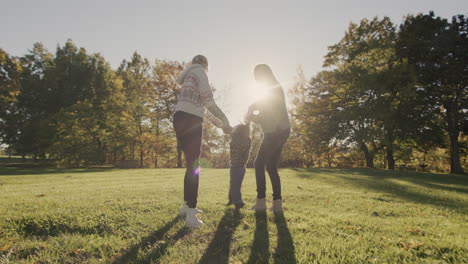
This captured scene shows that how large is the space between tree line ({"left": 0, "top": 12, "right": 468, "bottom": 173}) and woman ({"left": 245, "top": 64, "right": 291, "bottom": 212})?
1890 cm

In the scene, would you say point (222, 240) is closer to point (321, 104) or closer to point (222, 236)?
point (222, 236)

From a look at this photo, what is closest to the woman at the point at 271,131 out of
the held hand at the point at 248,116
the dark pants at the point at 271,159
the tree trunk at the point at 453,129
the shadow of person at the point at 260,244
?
the dark pants at the point at 271,159

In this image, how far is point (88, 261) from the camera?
7.65 ft

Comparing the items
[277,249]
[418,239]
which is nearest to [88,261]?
[277,249]

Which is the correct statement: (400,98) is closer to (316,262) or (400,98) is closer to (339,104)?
(339,104)

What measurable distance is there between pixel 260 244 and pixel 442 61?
24430 mm

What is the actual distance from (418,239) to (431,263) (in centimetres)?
84

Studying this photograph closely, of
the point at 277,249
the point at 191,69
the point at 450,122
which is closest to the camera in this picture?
the point at 277,249

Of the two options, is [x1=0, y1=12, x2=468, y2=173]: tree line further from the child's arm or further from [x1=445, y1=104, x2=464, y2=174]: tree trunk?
the child's arm

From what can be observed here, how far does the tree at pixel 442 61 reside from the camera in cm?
1848

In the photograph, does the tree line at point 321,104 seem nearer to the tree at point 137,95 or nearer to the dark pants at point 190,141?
the tree at point 137,95

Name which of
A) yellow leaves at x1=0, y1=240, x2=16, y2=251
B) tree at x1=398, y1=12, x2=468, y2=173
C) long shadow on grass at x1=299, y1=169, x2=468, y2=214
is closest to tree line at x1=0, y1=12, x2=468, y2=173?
tree at x1=398, y1=12, x2=468, y2=173

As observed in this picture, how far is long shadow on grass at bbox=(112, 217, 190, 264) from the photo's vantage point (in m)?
2.37

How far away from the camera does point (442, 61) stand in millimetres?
19094
